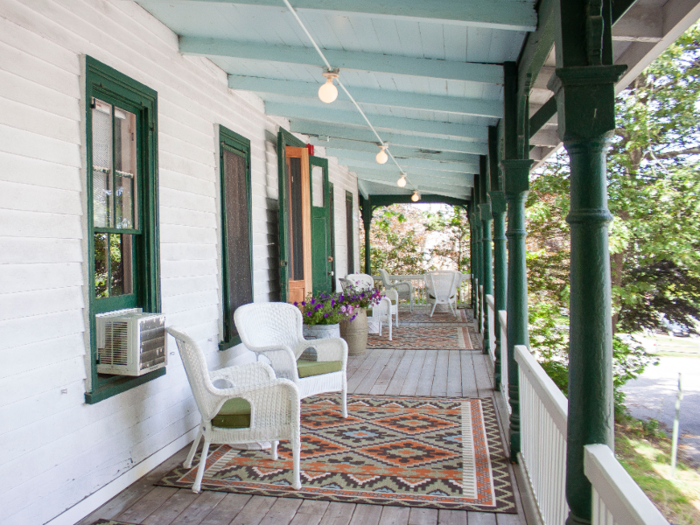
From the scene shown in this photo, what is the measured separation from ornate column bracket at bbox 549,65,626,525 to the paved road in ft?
21.8

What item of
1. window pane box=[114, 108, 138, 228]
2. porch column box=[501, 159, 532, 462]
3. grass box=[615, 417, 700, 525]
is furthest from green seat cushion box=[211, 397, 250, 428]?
grass box=[615, 417, 700, 525]

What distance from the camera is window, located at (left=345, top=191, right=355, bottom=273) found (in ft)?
33.1

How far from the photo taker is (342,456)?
3438 millimetres

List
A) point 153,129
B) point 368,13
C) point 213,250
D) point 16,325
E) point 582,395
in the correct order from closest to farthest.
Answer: point 582,395 < point 16,325 < point 368,13 < point 153,129 < point 213,250

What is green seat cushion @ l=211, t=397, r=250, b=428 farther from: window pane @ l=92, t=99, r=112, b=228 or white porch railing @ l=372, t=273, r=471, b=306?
white porch railing @ l=372, t=273, r=471, b=306

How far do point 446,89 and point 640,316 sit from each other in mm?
7620

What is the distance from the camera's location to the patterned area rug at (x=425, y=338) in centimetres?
746

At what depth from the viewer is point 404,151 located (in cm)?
723

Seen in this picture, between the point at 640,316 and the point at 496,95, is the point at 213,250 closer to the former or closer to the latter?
the point at 496,95

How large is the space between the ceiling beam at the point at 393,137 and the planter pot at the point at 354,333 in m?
2.10

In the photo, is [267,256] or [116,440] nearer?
[116,440]

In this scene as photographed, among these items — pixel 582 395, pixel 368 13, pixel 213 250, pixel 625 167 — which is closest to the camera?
pixel 582 395

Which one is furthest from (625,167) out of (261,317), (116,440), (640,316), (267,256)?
(116,440)

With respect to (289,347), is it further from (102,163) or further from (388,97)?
(388,97)
